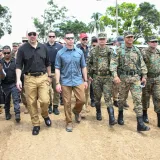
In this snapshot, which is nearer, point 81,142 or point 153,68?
point 81,142

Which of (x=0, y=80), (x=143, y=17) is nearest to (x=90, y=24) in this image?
(x=143, y=17)

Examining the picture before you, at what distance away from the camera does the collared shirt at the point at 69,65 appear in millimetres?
5952

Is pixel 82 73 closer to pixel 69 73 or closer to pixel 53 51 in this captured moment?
pixel 69 73

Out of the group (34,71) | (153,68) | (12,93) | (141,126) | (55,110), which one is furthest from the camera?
(55,110)

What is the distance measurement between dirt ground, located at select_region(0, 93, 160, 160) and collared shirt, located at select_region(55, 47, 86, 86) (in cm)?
109

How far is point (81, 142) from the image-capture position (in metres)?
5.31

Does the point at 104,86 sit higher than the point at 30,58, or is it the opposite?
the point at 30,58

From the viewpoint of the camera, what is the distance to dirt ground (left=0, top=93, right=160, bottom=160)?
4.71 meters

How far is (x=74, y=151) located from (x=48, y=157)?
19.9 inches

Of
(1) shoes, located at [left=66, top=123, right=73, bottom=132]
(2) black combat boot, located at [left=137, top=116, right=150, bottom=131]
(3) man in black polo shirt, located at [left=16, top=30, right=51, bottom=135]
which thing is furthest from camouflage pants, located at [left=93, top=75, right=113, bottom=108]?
(3) man in black polo shirt, located at [left=16, top=30, right=51, bottom=135]

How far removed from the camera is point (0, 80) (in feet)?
23.4

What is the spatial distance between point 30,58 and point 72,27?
136ft

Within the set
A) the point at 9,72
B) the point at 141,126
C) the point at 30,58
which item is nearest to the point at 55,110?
the point at 9,72

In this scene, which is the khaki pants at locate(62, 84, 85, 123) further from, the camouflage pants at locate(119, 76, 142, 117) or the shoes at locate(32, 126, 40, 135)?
the camouflage pants at locate(119, 76, 142, 117)
